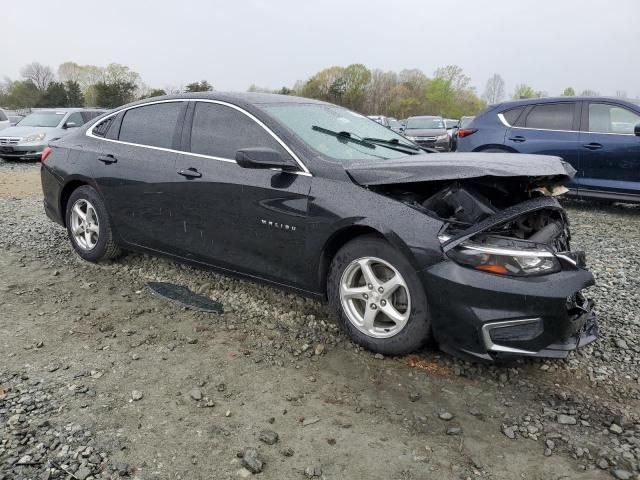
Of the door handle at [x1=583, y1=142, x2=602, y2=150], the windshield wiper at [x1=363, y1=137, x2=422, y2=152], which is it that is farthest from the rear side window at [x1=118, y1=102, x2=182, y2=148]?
the door handle at [x1=583, y1=142, x2=602, y2=150]

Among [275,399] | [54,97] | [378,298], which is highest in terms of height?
[54,97]

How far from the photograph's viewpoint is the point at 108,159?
14.9 feet

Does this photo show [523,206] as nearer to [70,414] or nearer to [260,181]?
[260,181]

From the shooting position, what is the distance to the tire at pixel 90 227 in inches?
184

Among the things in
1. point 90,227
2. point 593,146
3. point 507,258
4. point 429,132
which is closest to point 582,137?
point 593,146

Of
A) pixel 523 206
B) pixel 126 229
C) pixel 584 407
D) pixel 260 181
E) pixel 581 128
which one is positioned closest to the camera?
pixel 584 407

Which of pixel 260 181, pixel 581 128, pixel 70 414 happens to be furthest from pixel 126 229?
pixel 581 128

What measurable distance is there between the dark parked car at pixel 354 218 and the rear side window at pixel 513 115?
430 centimetres

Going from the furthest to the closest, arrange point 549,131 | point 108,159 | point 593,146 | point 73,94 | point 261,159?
point 73,94 → point 549,131 → point 593,146 → point 108,159 → point 261,159

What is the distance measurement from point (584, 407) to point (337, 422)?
1.31 metres

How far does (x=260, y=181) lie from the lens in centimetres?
359

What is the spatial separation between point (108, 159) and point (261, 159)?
1.87m

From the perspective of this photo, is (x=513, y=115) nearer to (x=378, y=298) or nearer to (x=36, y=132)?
(x=378, y=298)

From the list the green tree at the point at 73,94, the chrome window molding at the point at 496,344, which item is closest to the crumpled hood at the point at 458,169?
the chrome window molding at the point at 496,344
